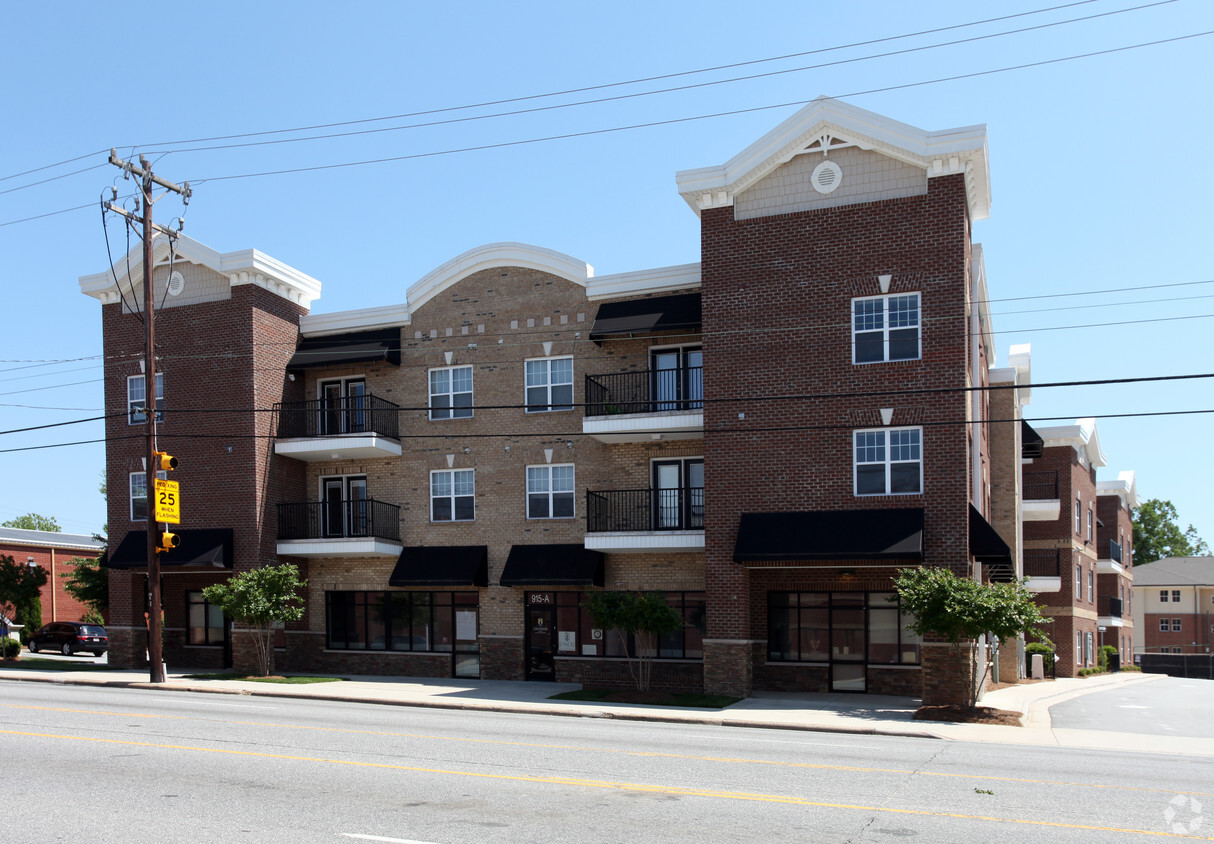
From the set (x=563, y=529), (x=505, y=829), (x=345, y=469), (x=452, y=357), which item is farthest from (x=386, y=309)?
(x=505, y=829)

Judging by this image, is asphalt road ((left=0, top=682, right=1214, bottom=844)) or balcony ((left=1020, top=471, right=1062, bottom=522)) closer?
asphalt road ((left=0, top=682, right=1214, bottom=844))

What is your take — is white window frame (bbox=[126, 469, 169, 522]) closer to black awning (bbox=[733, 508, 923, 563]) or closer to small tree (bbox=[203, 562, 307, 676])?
small tree (bbox=[203, 562, 307, 676])

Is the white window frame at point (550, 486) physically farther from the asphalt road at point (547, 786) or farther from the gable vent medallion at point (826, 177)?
the asphalt road at point (547, 786)

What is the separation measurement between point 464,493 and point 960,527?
45.1ft

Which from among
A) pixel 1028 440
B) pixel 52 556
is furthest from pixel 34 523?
pixel 1028 440

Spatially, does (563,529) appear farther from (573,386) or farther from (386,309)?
(386,309)

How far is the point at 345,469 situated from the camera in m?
31.1

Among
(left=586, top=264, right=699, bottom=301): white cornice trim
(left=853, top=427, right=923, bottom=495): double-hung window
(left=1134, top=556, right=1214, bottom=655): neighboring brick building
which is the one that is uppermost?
(left=586, top=264, right=699, bottom=301): white cornice trim

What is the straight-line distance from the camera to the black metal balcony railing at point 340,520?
1184 inches

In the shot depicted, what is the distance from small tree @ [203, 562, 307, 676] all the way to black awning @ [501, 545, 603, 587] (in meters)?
5.96

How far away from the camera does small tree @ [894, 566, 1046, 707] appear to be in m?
20.5

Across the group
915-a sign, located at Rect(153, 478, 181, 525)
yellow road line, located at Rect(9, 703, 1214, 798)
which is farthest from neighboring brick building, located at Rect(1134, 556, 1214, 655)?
yellow road line, located at Rect(9, 703, 1214, 798)

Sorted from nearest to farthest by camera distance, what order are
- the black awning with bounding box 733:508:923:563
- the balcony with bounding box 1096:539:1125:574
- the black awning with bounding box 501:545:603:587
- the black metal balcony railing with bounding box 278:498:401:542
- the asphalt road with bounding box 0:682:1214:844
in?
the asphalt road with bounding box 0:682:1214:844 → the black awning with bounding box 733:508:923:563 → the black awning with bounding box 501:545:603:587 → the black metal balcony railing with bounding box 278:498:401:542 → the balcony with bounding box 1096:539:1125:574

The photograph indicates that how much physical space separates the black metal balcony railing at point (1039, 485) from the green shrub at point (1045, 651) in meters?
5.63
